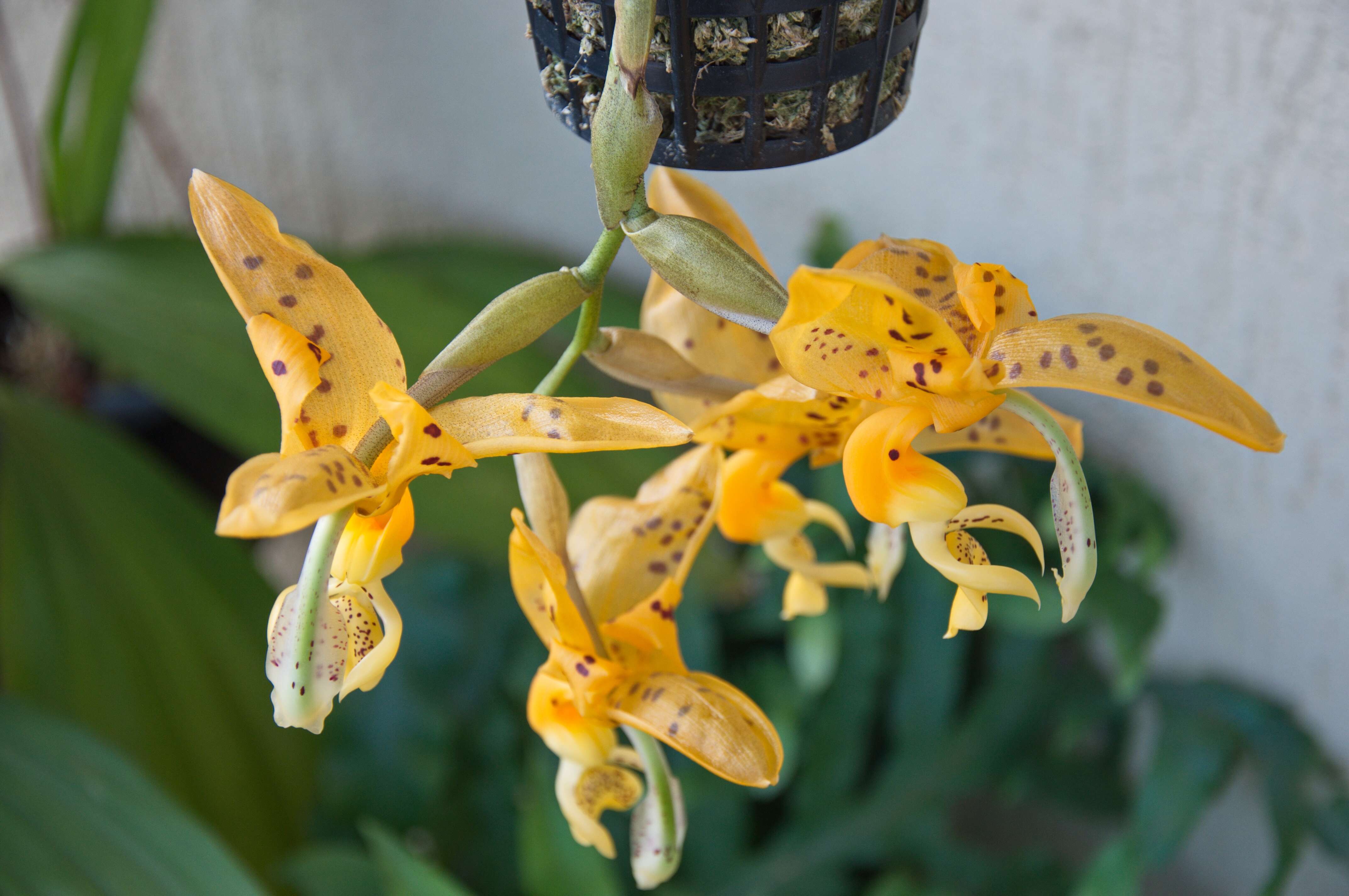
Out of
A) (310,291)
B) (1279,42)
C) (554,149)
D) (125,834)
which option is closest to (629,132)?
(310,291)

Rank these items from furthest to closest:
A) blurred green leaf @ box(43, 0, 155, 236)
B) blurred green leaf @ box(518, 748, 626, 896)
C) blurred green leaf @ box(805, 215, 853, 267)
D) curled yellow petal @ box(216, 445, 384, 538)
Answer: blurred green leaf @ box(43, 0, 155, 236), blurred green leaf @ box(805, 215, 853, 267), blurred green leaf @ box(518, 748, 626, 896), curled yellow petal @ box(216, 445, 384, 538)

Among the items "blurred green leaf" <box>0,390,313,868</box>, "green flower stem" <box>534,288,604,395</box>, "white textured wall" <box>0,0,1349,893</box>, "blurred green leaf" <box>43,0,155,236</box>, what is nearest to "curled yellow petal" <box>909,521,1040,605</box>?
"green flower stem" <box>534,288,604,395</box>

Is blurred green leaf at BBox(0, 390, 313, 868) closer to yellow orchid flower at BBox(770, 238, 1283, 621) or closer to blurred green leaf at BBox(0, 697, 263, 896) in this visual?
blurred green leaf at BBox(0, 697, 263, 896)

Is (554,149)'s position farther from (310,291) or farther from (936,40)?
(310,291)

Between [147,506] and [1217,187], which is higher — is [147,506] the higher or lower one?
the lower one

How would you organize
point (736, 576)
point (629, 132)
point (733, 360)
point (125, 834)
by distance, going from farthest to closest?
point (736, 576) → point (125, 834) → point (733, 360) → point (629, 132)

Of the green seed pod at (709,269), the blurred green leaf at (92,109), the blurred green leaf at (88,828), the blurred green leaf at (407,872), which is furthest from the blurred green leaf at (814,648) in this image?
the blurred green leaf at (92,109)
